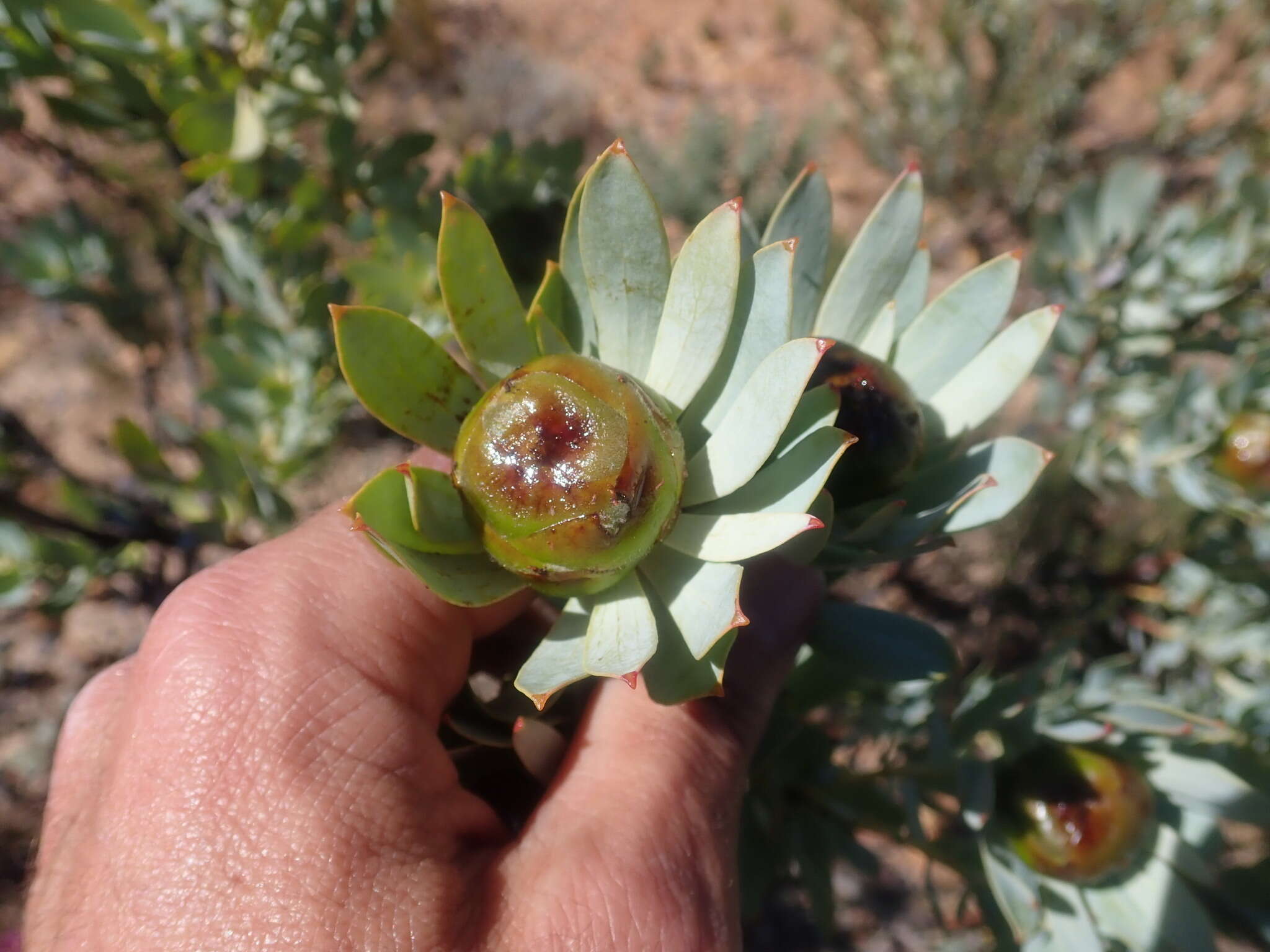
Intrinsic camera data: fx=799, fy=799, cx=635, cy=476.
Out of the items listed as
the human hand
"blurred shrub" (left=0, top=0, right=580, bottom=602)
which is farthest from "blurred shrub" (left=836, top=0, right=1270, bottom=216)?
the human hand

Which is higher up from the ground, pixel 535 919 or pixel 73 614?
pixel 535 919

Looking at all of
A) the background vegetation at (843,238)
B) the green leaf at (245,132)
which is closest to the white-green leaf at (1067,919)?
the background vegetation at (843,238)

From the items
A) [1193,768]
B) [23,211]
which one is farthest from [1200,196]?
[23,211]

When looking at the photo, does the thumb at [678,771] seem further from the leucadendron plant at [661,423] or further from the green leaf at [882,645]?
the leucadendron plant at [661,423]

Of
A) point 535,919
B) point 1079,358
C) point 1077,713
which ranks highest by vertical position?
point 1079,358

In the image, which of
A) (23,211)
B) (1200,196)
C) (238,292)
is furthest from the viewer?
(23,211)

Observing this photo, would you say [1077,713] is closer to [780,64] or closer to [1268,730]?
[1268,730]

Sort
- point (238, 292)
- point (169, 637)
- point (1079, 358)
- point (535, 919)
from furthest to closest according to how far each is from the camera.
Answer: point (1079, 358)
point (238, 292)
point (169, 637)
point (535, 919)
